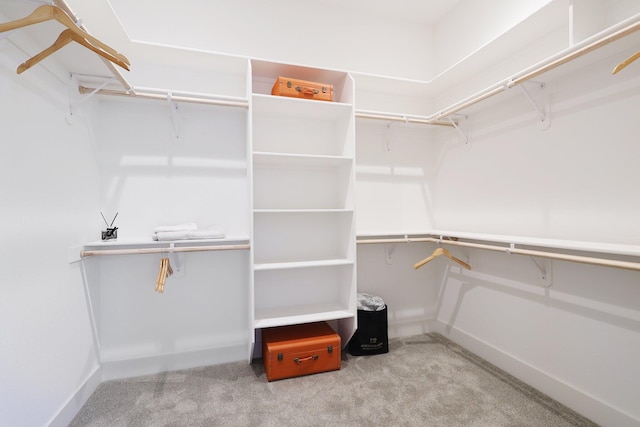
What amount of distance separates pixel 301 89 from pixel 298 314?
1689 millimetres

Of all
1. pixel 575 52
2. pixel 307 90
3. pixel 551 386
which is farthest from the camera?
pixel 307 90

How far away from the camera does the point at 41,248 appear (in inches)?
60.5

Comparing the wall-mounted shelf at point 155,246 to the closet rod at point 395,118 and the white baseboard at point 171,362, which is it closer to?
the white baseboard at point 171,362

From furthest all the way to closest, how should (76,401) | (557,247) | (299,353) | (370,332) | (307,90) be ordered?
(370,332), (307,90), (299,353), (76,401), (557,247)

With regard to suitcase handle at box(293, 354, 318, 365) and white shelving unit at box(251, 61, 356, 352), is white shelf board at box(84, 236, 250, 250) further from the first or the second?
suitcase handle at box(293, 354, 318, 365)

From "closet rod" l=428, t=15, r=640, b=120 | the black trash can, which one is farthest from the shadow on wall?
"closet rod" l=428, t=15, r=640, b=120

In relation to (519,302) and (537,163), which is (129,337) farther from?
(537,163)

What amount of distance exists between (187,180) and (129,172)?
1.29 feet

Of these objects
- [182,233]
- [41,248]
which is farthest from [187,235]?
[41,248]

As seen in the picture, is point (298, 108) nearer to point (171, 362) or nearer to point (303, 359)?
point (303, 359)

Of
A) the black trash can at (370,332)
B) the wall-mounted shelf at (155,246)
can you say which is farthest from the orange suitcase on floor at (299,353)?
the wall-mounted shelf at (155,246)

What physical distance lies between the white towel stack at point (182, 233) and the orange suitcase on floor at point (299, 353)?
0.87m

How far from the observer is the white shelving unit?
233 centimetres

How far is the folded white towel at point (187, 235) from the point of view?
2.01 m
